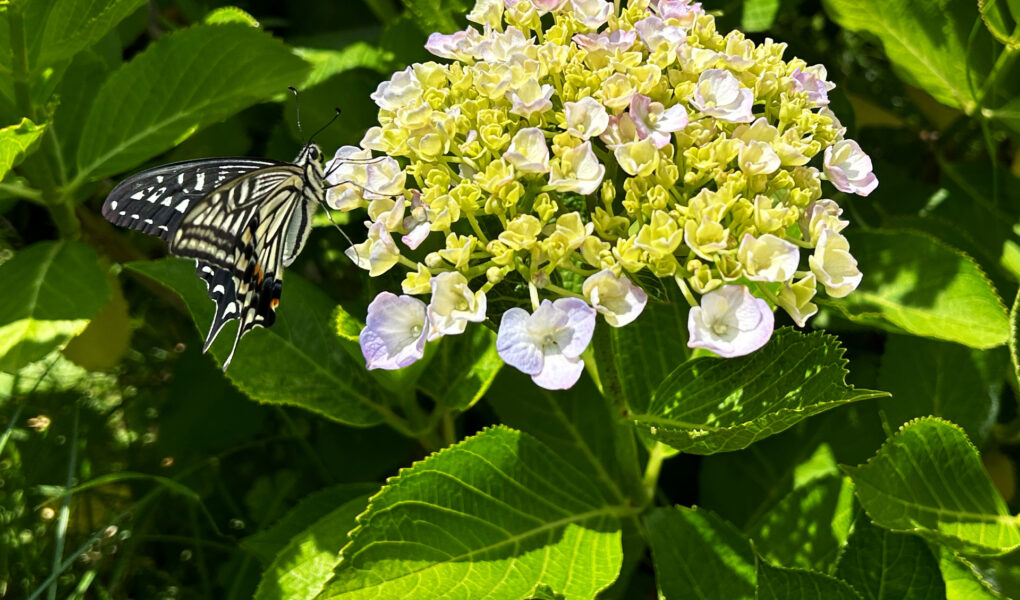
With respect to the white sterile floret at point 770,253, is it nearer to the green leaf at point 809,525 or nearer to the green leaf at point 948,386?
the green leaf at point 809,525

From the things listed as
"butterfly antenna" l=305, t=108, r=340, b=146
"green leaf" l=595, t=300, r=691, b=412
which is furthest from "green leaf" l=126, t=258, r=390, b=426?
"green leaf" l=595, t=300, r=691, b=412

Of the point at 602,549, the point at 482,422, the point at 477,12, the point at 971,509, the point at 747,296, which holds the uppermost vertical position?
the point at 477,12

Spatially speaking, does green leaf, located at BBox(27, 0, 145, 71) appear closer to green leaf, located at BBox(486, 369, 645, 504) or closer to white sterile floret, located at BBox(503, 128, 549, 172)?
white sterile floret, located at BBox(503, 128, 549, 172)

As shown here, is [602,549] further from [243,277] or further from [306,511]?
[243,277]

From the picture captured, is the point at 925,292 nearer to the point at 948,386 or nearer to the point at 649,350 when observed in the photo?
the point at 948,386

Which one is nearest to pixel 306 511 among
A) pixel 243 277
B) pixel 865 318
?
pixel 243 277
